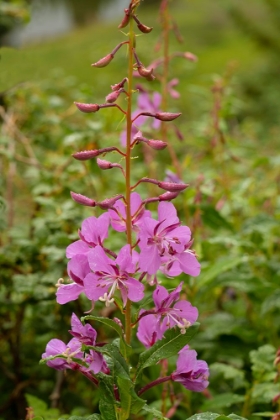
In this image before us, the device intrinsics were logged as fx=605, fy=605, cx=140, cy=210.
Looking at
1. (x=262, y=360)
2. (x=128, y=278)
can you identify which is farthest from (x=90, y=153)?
(x=262, y=360)

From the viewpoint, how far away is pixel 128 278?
3.19ft

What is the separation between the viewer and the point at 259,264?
6.34 ft

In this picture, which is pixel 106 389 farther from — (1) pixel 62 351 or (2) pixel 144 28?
(2) pixel 144 28

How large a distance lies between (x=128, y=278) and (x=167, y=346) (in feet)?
0.48

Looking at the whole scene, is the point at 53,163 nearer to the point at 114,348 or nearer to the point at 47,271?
the point at 47,271

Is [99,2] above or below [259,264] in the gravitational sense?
below

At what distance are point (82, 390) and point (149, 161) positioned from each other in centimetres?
88

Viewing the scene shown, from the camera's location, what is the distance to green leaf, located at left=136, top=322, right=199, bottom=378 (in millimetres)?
1016

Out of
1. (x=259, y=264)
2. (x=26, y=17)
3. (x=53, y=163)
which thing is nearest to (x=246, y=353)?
(x=259, y=264)

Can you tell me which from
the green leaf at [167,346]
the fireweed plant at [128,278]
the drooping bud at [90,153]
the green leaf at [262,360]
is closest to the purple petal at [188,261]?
the fireweed plant at [128,278]

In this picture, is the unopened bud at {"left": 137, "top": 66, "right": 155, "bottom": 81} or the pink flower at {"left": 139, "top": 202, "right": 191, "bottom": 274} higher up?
the unopened bud at {"left": 137, "top": 66, "right": 155, "bottom": 81}

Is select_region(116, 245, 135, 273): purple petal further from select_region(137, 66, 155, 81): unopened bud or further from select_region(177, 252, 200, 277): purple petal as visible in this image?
select_region(137, 66, 155, 81): unopened bud

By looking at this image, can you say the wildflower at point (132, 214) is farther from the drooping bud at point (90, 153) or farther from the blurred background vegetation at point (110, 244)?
the blurred background vegetation at point (110, 244)

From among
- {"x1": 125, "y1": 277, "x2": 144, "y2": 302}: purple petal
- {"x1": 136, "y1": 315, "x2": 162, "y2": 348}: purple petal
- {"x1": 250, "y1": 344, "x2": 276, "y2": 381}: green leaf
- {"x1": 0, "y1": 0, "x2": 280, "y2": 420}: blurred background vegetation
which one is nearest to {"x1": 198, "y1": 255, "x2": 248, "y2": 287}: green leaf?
{"x1": 0, "y1": 0, "x2": 280, "y2": 420}: blurred background vegetation
